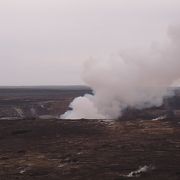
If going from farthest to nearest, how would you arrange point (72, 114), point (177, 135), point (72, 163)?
point (72, 114) < point (177, 135) < point (72, 163)

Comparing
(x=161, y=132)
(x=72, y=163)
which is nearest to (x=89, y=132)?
(x=161, y=132)

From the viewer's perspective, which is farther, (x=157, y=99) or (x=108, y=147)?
(x=157, y=99)

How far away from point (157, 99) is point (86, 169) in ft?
186

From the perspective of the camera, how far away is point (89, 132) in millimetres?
58156

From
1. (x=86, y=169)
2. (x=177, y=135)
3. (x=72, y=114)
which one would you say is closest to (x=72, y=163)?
(x=86, y=169)

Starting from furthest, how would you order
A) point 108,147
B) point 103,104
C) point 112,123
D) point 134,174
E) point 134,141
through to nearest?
point 103,104
point 112,123
point 134,141
point 108,147
point 134,174

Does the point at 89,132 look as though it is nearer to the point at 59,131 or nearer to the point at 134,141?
the point at 59,131

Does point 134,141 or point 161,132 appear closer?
point 134,141

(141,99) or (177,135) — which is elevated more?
(141,99)

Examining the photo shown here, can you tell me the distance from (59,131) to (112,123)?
405 inches

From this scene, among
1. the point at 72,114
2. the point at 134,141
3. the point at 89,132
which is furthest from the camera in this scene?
the point at 72,114

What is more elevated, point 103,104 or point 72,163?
point 103,104

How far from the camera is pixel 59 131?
2334 inches

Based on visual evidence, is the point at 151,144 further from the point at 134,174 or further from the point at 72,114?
the point at 72,114
